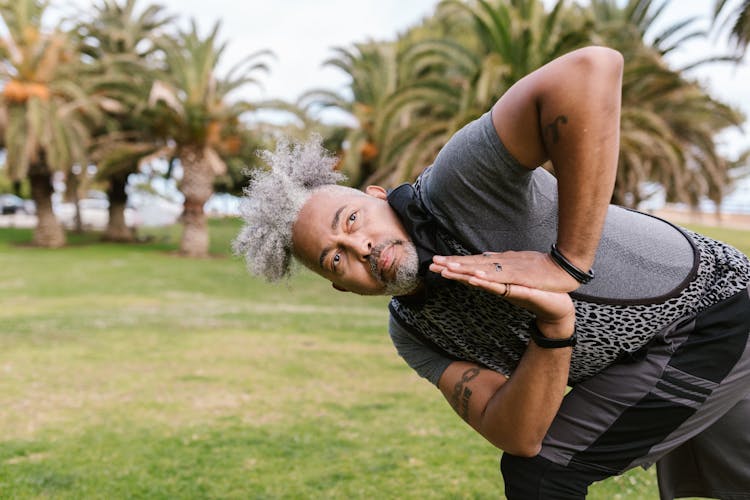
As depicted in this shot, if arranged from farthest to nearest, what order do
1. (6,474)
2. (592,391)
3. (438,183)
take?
(6,474), (592,391), (438,183)

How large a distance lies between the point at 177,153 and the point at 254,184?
69.4 ft

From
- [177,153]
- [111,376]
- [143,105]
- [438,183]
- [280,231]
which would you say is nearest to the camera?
[438,183]

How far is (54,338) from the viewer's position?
9.59 metres

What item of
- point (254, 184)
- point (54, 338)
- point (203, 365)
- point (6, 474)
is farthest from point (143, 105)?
point (254, 184)

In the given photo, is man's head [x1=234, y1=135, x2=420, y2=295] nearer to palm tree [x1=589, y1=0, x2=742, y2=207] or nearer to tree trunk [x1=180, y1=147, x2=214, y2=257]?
palm tree [x1=589, y1=0, x2=742, y2=207]

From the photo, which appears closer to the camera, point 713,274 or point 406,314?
point 713,274

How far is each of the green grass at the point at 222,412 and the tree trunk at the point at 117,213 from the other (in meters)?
15.3

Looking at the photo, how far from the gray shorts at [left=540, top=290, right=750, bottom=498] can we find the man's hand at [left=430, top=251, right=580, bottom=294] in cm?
50

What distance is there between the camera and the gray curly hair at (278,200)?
7.92 feet

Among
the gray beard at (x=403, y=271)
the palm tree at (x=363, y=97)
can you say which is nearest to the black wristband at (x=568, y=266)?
the gray beard at (x=403, y=271)

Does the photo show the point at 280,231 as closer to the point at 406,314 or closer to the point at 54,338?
the point at 406,314

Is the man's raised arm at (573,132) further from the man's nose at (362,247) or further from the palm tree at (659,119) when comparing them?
the palm tree at (659,119)

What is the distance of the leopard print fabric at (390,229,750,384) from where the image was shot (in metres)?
2.07

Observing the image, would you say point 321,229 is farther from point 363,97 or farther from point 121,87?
Result: point 121,87
